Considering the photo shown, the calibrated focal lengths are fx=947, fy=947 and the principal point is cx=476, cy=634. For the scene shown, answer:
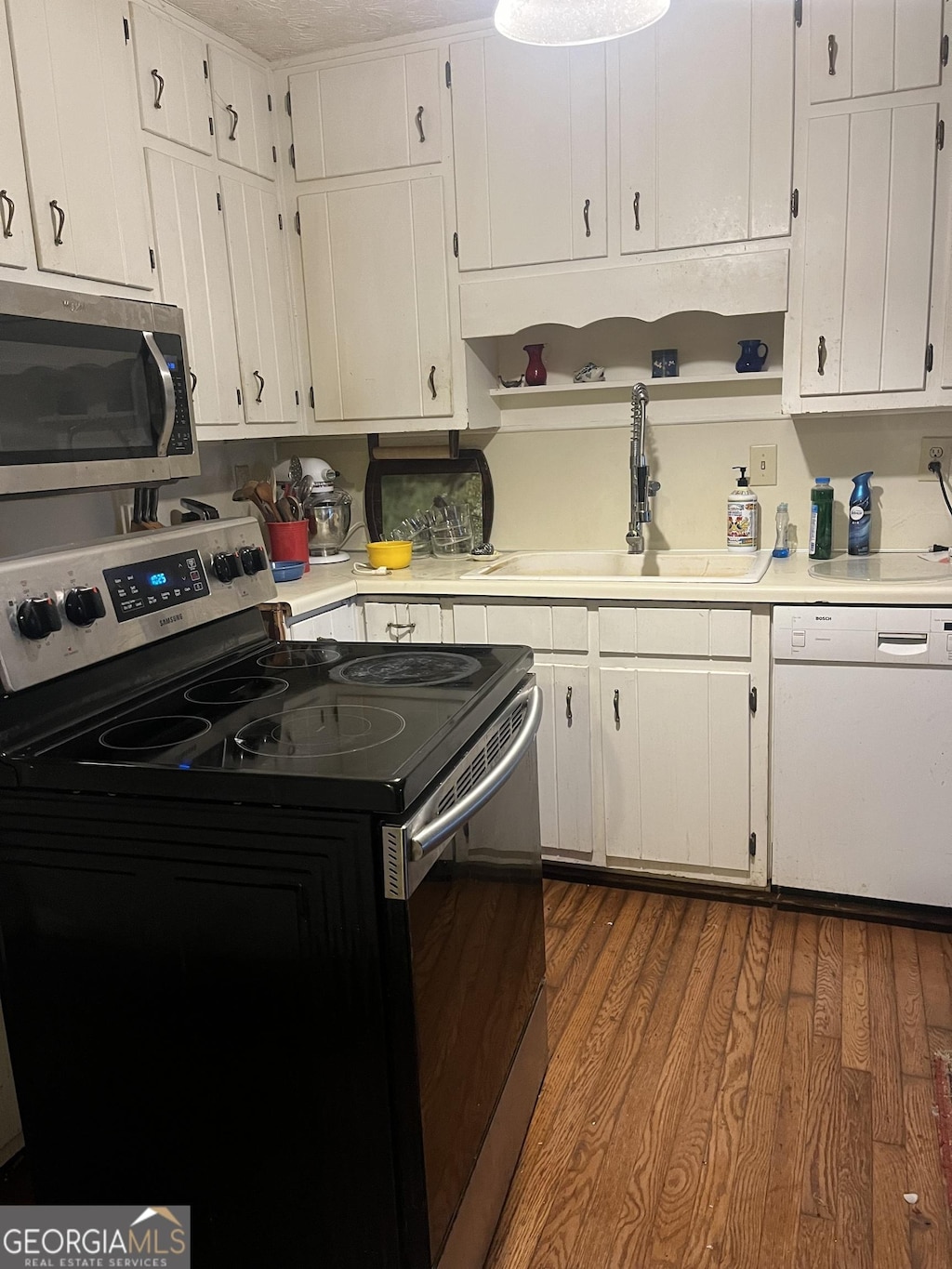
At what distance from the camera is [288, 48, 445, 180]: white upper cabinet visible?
276 cm

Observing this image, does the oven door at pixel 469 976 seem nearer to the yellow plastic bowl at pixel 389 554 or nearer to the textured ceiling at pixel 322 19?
the yellow plastic bowl at pixel 389 554

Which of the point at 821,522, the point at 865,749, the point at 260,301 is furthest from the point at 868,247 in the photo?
the point at 260,301

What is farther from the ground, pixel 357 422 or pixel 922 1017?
pixel 357 422

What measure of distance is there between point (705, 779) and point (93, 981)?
68.1 inches

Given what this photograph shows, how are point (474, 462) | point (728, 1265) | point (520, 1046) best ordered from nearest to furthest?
point (728, 1265) → point (520, 1046) → point (474, 462)

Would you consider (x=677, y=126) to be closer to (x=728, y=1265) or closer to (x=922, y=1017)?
(x=922, y=1017)

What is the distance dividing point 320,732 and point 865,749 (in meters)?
1.62

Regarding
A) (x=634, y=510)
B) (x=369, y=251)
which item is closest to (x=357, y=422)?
(x=369, y=251)

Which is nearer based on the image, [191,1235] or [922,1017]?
[191,1235]

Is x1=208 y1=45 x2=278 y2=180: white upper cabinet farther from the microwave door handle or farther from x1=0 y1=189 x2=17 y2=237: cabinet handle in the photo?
the microwave door handle

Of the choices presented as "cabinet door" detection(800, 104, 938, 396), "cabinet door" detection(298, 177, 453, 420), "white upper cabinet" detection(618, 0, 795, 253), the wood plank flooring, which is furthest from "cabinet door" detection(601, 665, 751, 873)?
"white upper cabinet" detection(618, 0, 795, 253)

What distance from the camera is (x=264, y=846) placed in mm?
1163

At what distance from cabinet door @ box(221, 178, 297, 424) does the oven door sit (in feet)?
5.23

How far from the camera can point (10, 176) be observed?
76.3 inches
